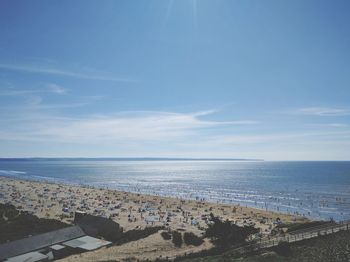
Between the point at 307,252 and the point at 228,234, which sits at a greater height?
the point at 307,252

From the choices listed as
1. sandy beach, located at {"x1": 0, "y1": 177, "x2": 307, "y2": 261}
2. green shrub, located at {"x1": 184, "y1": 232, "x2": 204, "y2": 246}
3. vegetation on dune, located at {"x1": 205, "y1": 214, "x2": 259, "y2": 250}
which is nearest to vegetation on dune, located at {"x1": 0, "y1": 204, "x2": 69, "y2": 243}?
sandy beach, located at {"x1": 0, "y1": 177, "x2": 307, "y2": 261}

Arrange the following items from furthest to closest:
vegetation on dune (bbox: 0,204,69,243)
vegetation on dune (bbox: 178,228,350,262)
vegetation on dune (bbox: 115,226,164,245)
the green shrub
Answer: vegetation on dune (bbox: 0,204,69,243) → vegetation on dune (bbox: 115,226,164,245) → the green shrub → vegetation on dune (bbox: 178,228,350,262)

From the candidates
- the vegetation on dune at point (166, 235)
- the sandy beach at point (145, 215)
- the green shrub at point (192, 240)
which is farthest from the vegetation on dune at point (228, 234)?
the vegetation on dune at point (166, 235)

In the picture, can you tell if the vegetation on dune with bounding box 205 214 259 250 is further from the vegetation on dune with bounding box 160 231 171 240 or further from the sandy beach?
the vegetation on dune with bounding box 160 231 171 240

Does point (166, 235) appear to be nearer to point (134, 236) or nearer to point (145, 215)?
point (134, 236)

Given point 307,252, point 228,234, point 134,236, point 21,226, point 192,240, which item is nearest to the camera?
point 307,252

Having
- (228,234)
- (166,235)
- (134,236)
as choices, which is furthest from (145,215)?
(228,234)

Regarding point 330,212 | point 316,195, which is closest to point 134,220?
point 330,212

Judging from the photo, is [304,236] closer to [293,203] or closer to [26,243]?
[26,243]
